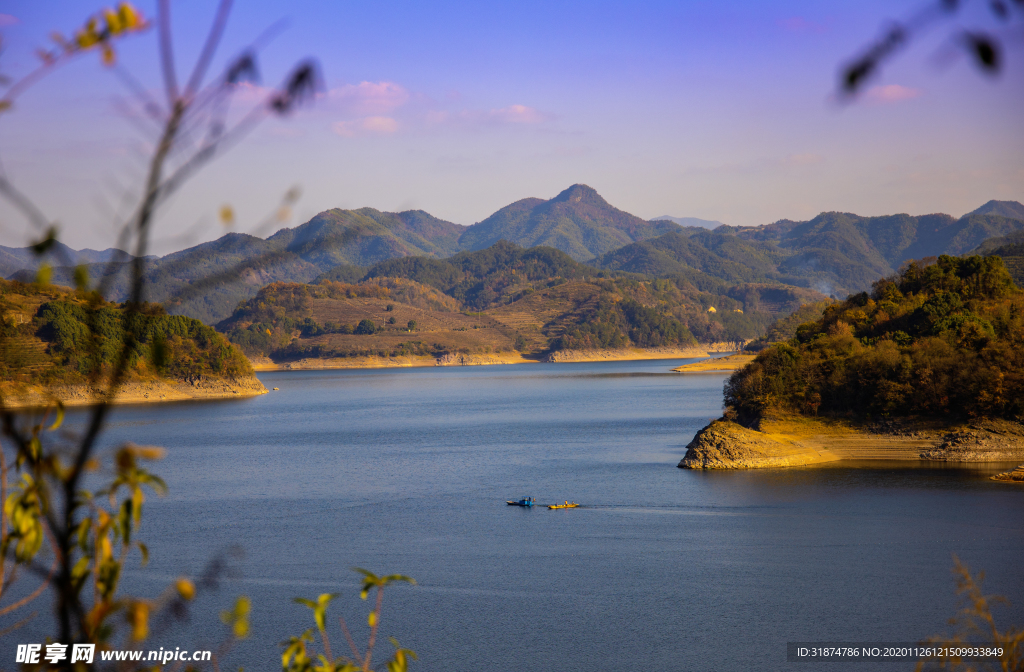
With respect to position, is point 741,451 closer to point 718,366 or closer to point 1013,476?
point 1013,476

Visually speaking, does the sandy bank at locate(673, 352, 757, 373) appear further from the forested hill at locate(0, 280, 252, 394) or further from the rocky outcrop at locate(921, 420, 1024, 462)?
the rocky outcrop at locate(921, 420, 1024, 462)

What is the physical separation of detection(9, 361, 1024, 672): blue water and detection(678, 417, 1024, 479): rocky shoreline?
180 cm

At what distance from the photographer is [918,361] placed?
47.2m

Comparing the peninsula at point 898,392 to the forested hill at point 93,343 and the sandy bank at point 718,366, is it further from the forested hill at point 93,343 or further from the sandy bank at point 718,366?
the sandy bank at point 718,366

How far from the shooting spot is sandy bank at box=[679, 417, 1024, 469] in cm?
4356

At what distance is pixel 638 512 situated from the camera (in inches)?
1346

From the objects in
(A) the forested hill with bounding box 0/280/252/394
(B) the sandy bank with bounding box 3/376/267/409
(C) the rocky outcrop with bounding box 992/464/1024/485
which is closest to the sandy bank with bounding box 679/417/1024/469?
(C) the rocky outcrop with bounding box 992/464/1024/485

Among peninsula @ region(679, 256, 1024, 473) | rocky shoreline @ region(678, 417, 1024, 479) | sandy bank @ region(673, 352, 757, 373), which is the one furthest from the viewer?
sandy bank @ region(673, 352, 757, 373)

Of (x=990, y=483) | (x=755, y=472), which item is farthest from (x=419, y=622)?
(x=990, y=483)

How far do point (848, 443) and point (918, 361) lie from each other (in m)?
6.40

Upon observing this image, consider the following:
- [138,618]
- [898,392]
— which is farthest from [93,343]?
[898,392]

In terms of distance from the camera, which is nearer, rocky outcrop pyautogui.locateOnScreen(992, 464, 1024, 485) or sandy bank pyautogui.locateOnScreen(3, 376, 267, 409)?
rocky outcrop pyautogui.locateOnScreen(992, 464, 1024, 485)

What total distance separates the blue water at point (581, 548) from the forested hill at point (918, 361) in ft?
17.6

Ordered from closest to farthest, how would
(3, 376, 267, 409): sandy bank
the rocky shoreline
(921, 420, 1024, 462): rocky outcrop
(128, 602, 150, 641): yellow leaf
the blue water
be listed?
(128, 602, 150, 641): yellow leaf < the blue water < (921, 420, 1024, 462): rocky outcrop < the rocky shoreline < (3, 376, 267, 409): sandy bank
